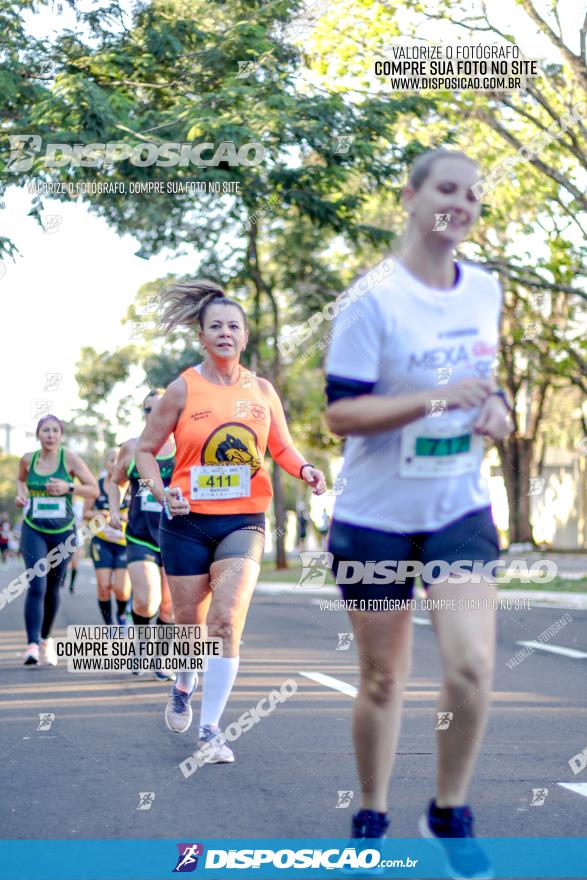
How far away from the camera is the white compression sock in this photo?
6277 millimetres

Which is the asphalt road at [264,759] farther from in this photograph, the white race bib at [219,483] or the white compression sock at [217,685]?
the white race bib at [219,483]

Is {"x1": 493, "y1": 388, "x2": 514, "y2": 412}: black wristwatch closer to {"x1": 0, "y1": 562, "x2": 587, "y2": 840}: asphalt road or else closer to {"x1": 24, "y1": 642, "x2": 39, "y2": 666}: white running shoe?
{"x1": 0, "y1": 562, "x2": 587, "y2": 840}: asphalt road

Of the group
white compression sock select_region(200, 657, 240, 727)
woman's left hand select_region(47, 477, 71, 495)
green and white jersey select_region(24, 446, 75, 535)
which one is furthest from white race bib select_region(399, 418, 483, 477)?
green and white jersey select_region(24, 446, 75, 535)

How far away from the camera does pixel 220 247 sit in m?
27.4

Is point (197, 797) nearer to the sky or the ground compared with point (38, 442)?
nearer to the ground

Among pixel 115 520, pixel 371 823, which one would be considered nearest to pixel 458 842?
pixel 371 823

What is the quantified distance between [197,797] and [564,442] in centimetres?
5544

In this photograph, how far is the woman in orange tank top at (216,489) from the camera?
6254mm

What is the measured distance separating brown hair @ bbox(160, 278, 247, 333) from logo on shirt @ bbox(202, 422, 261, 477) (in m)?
0.53

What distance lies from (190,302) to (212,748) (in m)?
2.02

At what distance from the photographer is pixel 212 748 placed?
632 centimetres

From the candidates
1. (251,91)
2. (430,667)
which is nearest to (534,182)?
(251,91)

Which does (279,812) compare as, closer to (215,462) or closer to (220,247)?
(215,462)

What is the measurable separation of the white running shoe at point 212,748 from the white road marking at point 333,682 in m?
2.61
